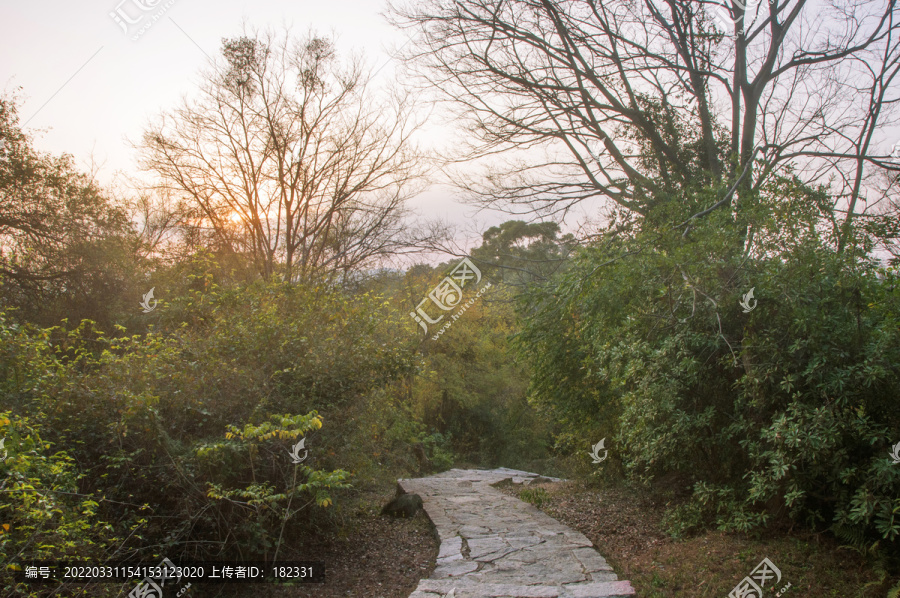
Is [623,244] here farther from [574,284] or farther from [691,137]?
[691,137]

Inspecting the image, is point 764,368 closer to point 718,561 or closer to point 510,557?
point 718,561

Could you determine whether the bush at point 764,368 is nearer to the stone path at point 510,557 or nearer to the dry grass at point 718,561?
the dry grass at point 718,561

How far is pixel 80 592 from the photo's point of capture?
3277mm

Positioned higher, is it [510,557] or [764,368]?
[764,368]

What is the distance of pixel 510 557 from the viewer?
215 inches

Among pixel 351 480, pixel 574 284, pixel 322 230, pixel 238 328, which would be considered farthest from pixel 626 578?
pixel 322 230

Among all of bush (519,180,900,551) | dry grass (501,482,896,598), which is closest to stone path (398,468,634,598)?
dry grass (501,482,896,598)

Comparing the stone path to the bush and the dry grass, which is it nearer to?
the dry grass

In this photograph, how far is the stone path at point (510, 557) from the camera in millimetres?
4496

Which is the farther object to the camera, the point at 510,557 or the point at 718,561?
the point at 510,557

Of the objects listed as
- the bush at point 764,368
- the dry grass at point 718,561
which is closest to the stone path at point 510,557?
the dry grass at point 718,561

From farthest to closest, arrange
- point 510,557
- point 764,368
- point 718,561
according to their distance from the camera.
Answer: point 510,557
point 764,368
point 718,561

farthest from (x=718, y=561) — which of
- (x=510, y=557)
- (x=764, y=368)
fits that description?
(x=510, y=557)

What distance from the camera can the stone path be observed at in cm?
450
